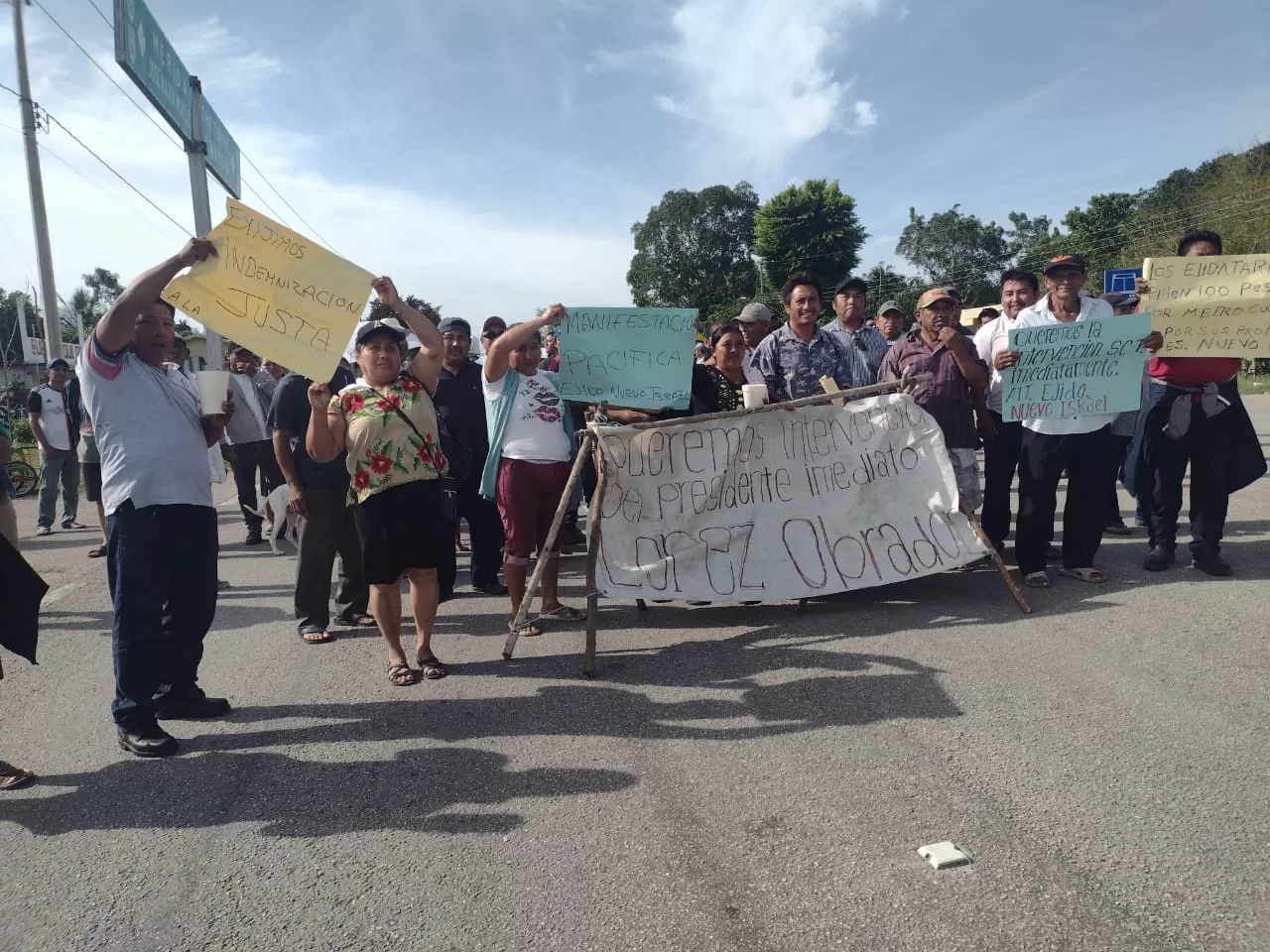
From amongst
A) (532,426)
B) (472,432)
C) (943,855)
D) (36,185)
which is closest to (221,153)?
(36,185)

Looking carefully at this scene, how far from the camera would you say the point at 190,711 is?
12.1 feet

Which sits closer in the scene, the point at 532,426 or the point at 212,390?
the point at 212,390

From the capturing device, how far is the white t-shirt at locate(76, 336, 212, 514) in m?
3.24

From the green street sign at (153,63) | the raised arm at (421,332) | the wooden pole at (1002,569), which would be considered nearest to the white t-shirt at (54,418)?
the green street sign at (153,63)

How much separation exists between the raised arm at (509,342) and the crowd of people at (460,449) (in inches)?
0.5

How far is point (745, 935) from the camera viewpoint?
2.07 metres

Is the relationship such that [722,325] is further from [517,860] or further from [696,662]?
[517,860]

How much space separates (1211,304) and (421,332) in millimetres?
4682

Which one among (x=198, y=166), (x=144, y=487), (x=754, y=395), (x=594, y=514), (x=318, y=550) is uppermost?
(x=198, y=166)

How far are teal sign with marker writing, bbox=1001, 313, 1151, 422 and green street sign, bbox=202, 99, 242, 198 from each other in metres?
13.3

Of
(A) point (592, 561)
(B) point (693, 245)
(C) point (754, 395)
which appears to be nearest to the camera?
(A) point (592, 561)

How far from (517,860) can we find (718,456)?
9.14ft

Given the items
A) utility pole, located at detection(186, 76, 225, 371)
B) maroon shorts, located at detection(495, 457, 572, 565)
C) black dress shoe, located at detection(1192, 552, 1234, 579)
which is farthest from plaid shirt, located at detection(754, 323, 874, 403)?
utility pole, located at detection(186, 76, 225, 371)

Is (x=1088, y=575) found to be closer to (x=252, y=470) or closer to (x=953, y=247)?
(x=252, y=470)
